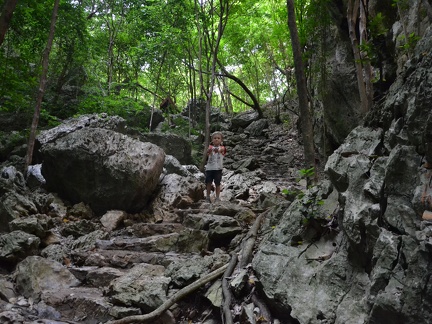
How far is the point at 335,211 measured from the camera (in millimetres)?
4395

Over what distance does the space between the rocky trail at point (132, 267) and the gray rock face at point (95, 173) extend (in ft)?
1.36

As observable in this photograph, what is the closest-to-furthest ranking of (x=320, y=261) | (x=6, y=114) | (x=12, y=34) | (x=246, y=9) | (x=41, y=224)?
(x=320, y=261), (x=41, y=224), (x=12, y=34), (x=6, y=114), (x=246, y=9)

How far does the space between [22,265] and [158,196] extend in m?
4.52

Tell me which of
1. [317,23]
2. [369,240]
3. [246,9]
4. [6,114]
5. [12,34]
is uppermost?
[246,9]

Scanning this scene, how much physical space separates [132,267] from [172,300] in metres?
1.87

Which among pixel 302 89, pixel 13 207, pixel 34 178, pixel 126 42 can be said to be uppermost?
pixel 126 42

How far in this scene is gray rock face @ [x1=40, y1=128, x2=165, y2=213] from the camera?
29.9 feet

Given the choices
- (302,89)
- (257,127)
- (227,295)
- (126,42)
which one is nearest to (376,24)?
(302,89)

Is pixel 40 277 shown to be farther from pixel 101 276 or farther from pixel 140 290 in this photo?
pixel 140 290

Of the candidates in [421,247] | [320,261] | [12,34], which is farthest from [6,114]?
[421,247]

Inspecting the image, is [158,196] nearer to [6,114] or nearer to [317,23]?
[317,23]

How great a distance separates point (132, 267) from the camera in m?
6.23

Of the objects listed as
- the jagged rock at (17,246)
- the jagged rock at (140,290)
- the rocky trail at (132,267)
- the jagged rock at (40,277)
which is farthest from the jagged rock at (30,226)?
the jagged rock at (140,290)

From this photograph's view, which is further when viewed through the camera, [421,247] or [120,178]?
[120,178]
